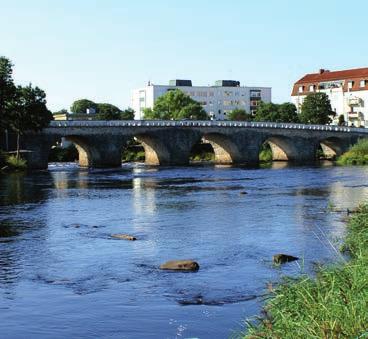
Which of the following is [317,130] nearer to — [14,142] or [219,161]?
[219,161]

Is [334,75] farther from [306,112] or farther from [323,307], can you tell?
[323,307]

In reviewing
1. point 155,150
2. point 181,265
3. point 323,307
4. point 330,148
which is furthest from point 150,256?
point 330,148

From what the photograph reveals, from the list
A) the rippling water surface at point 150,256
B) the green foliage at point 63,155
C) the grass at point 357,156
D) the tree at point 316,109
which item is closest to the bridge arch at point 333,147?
the tree at point 316,109

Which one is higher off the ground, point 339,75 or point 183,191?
point 339,75

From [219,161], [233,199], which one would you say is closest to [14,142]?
[219,161]

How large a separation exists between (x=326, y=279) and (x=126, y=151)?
118 metres

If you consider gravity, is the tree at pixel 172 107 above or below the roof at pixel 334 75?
below

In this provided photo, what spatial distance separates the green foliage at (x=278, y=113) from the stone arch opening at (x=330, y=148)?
18.0 meters

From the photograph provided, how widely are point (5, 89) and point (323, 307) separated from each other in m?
75.7

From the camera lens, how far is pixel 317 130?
370 feet

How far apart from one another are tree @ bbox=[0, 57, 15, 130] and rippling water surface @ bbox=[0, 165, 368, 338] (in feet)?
120

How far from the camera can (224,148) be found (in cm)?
11219

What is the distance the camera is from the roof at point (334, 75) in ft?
509

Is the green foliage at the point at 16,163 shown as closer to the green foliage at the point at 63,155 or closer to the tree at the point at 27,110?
the tree at the point at 27,110
